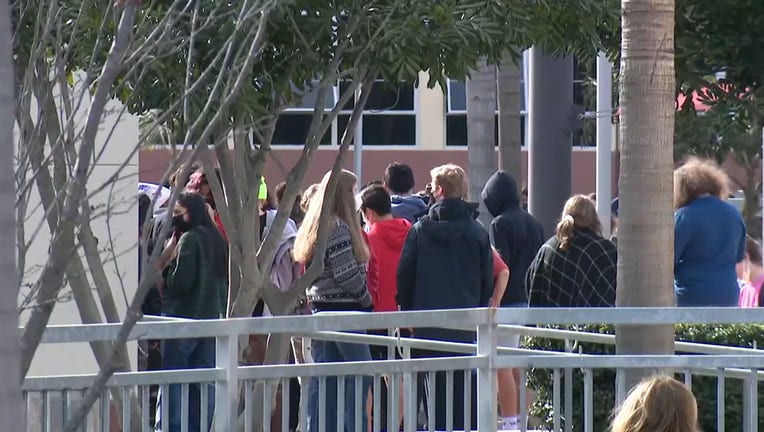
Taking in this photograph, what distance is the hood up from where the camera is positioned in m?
9.38

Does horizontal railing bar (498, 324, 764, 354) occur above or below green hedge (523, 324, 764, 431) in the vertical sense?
above

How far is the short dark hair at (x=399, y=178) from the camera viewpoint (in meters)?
11.6

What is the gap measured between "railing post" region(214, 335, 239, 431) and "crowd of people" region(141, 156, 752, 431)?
2.03 meters

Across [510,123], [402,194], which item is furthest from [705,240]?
[510,123]

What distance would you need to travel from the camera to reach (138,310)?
3.03m

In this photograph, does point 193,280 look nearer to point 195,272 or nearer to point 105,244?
point 195,272

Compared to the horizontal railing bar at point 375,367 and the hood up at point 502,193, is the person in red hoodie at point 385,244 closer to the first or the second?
the hood up at point 502,193

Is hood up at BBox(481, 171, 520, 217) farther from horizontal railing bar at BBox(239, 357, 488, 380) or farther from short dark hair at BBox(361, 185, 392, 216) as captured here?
horizontal railing bar at BBox(239, 357, 488, 380)

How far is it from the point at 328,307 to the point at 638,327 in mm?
2705

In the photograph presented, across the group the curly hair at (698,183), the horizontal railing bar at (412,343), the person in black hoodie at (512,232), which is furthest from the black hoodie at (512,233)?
the horizontal railing bar at (412,343)

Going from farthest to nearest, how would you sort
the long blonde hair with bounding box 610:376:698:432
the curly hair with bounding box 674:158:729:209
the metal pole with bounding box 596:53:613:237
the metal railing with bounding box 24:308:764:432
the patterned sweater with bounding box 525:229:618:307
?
the metal pole with bounding box 596:53:613:237, the patterned sweater with bounding box 525:229:618:307, the curly hair with bounding box 674:158:729:209, the metal railing with bounding box 24:308:764:432, the long blonde hair with bounding box 610:376:698:432

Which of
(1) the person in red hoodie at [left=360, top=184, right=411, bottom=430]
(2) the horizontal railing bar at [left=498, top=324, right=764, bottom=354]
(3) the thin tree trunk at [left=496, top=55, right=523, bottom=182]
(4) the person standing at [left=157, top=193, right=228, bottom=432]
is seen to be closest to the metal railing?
(2) the horizontal railing bar at [left=498, top=324, right=764, bottom=354]

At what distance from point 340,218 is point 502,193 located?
63.0 inches

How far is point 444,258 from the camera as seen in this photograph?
852cm
